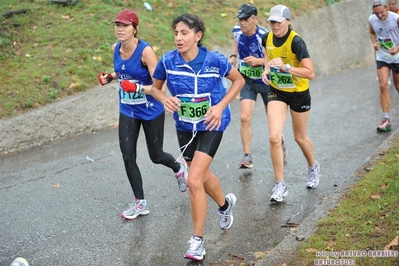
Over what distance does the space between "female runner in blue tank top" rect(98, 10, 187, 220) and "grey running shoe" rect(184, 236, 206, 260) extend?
4.24ft

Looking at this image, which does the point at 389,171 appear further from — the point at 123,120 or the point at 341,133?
the point at 341,133

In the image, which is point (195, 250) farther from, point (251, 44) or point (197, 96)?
point (251, 44)

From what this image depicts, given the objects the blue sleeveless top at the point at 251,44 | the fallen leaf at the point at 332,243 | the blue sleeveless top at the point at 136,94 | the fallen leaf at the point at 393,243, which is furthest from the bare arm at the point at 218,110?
the blue sleeveless top at the point at 251,44

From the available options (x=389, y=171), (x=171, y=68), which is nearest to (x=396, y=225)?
(x=389, y=171)

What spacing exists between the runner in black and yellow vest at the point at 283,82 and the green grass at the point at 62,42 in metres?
4.51

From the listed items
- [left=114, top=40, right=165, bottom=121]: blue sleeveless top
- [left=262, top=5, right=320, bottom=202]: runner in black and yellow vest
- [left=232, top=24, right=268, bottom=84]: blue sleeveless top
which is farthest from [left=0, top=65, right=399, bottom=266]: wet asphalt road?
[left=232, top=24, right=268, bottom=84]: blue sleeveless top

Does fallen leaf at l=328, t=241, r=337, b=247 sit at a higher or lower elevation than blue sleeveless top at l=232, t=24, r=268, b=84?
lower

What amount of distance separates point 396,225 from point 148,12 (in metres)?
10.3

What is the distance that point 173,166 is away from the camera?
7008 millimetres

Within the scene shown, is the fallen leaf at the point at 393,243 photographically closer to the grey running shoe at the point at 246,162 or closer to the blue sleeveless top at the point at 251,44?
the grey running shoe at the point at 246,162

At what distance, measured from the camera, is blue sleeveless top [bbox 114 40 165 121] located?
247 inches

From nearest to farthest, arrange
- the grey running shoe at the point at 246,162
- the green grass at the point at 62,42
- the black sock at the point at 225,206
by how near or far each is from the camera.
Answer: the black sock at the point at 225,206
the grey running shoe at the point at 246,162
the green grass at the point at 62,42

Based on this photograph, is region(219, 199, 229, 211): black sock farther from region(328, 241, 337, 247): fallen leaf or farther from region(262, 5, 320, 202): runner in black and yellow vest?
region(328, 241, 337, 247): fallen leaf

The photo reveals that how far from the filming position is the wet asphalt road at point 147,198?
565 centimetres
